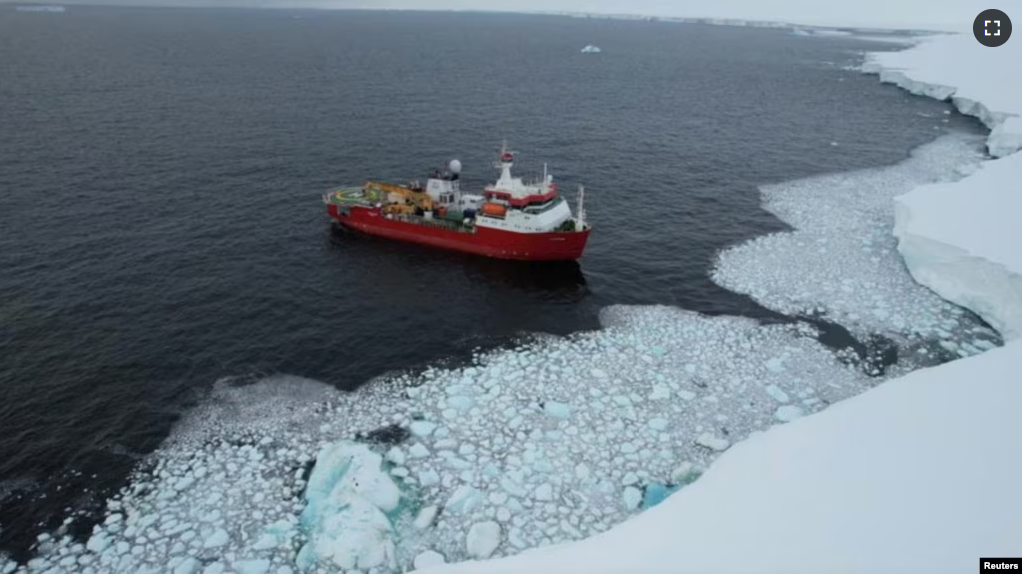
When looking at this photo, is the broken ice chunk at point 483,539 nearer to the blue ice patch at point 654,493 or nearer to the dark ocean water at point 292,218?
the blue ice patch at point 654,493

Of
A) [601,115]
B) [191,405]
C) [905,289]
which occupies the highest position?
[601,115]

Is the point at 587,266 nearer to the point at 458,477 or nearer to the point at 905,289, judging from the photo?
the point at 905,289

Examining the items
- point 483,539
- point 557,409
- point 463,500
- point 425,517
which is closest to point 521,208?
point 557,409

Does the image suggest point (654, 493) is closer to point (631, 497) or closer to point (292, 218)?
point (631, 497)

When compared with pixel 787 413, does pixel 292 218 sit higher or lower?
higher

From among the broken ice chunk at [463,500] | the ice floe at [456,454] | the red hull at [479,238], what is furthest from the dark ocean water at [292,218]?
the broken ice chunk at [463,500]

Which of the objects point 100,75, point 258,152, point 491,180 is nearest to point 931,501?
point 491,180

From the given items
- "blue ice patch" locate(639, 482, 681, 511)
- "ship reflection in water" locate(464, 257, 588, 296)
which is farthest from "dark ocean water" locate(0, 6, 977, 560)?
"blue ice patch" locate(639, 482, 681, 511)
